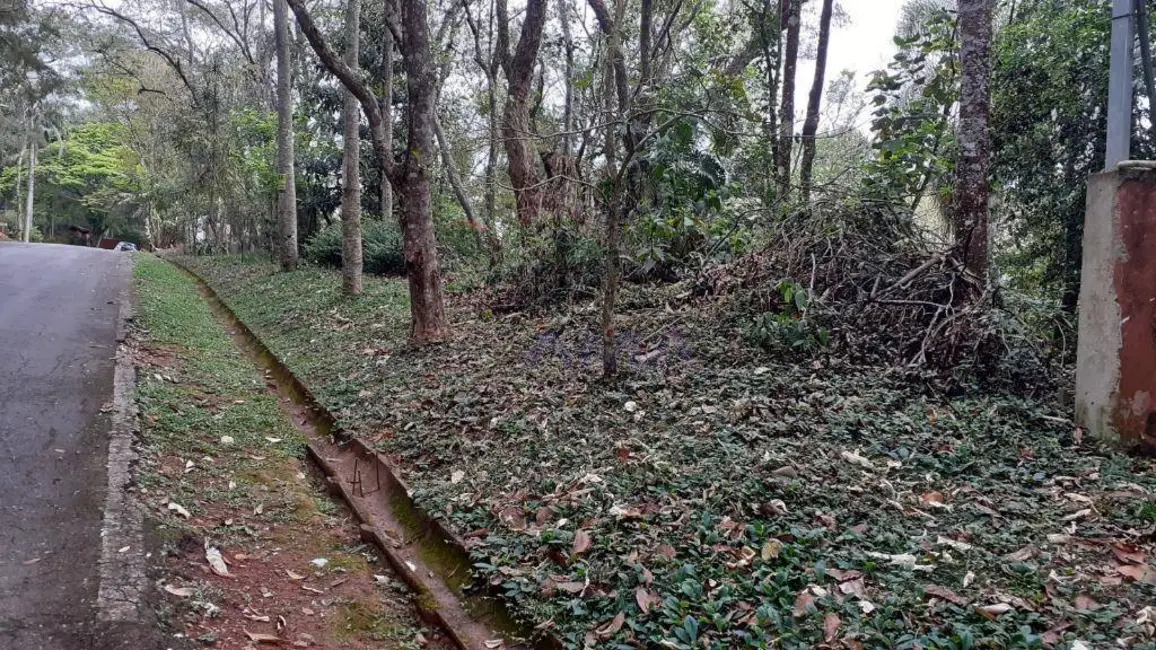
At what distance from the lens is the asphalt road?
10.4ft

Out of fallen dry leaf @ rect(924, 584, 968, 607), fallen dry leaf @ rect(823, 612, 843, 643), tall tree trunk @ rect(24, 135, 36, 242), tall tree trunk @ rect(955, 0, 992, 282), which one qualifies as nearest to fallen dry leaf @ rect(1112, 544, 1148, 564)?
fallen dry leaf @ rect(924, 584, 968, 607)

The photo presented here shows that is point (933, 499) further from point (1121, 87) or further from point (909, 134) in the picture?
point (909, 134)

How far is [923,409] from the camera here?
4902 mm

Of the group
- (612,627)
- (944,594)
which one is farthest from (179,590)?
(944,594)

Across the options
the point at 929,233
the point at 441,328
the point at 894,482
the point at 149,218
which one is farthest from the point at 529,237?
the point at 149,218

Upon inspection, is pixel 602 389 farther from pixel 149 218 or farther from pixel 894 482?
pixel 149 218

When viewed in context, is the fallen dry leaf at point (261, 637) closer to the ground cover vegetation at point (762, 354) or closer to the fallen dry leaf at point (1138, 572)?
the ground cover vegetation at point (762, 354)

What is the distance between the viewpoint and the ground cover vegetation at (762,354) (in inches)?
128

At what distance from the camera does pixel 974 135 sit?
564cm

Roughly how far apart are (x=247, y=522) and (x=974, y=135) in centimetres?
576

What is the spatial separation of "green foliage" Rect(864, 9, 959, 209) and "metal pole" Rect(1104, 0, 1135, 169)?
213 centimetres

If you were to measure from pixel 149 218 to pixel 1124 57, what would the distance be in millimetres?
36856

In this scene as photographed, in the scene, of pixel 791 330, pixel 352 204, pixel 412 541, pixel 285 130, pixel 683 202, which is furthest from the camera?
pixel 285 130

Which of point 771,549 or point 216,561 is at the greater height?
point 771,549
